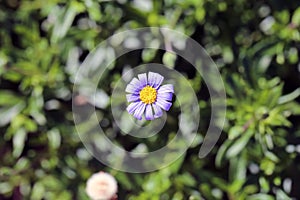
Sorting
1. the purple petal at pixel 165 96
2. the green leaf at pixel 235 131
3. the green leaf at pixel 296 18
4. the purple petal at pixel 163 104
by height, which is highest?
the green leaf at pixel 296 18

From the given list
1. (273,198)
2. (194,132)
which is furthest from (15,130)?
(273,198)

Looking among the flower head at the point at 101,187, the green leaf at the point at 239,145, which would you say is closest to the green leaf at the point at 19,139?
the flower head at the point at 101,187

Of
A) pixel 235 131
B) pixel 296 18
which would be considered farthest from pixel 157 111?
pixel 296 18

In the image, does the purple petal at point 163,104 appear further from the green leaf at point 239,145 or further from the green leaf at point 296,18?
the green leaf at point 296,18

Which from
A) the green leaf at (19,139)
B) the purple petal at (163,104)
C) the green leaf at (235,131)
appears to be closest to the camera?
the purple petal at (163,104)

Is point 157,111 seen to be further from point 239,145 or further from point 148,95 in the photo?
point 239,145

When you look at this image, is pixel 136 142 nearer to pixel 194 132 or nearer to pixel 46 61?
pixel 194 132

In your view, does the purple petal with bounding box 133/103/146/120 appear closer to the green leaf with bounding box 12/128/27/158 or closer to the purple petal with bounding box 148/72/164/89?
the purple petal with bounding box 148/72/164/89
